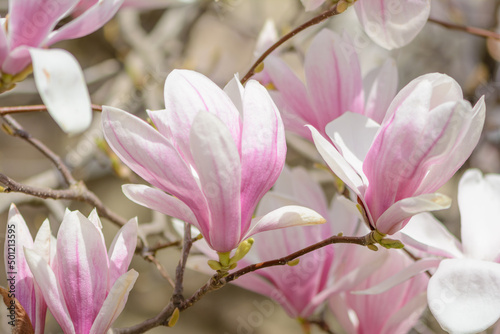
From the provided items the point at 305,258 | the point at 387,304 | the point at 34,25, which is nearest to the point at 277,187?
the point at 305,258

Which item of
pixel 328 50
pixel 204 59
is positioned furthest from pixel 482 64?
pixel 328 50

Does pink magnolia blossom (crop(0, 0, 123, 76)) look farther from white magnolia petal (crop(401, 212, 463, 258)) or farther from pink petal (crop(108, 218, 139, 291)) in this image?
white magnolia petal (crop(401, 212, 463, 258))

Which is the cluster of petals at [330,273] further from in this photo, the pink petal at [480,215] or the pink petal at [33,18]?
the pink petal at [33,18]

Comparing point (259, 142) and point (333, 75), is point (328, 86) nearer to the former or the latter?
point (333, 75)

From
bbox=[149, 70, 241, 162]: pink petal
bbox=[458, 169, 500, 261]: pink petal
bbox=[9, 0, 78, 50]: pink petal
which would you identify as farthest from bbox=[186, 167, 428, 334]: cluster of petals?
bbox=[9, 0, 78, 50]: pink petal

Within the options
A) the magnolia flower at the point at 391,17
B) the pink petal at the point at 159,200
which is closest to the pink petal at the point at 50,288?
the pink petal at the point at 159,200
